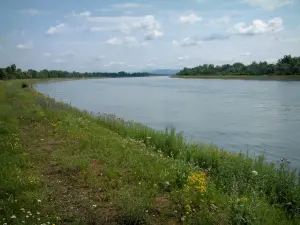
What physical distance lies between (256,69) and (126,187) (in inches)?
4726

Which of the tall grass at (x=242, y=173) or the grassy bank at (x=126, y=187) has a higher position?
the grassy bank at (x=126, y=187)

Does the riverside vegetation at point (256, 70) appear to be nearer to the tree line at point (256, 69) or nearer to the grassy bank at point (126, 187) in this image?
the tree line at point (256, 69)

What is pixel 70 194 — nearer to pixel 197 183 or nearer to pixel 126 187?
pixel 126 187

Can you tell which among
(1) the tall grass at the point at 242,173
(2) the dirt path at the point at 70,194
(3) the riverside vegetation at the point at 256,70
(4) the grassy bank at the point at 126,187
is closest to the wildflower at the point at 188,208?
(4) the grassy bank at the point at 126,187

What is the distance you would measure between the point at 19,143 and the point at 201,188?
691 cm

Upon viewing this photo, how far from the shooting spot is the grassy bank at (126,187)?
598 cm

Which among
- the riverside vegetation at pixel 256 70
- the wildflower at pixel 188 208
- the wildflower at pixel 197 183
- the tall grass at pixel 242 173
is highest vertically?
the riverside vegetation at pixel 256 70

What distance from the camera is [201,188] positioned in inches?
269

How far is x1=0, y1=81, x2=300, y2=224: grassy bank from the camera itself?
598 centimetres

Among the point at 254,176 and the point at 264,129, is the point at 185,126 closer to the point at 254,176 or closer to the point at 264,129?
the point at 264,129

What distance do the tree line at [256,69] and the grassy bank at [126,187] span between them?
95445 millimetres

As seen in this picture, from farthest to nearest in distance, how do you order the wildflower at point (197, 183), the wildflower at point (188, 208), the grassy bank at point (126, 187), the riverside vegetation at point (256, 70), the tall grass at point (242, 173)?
the riverside vegetation at point (256, 70) → the tall grass at point (242, 173) → the wildflower at point (197, 183) → the wildflower at point (188, 208) → the grassy bank at point (126, 187)

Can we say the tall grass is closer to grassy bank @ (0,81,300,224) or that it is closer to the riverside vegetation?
grassy bank @ (0,81,300,224)

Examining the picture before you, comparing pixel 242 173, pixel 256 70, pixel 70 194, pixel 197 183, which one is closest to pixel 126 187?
pixel 70 194
